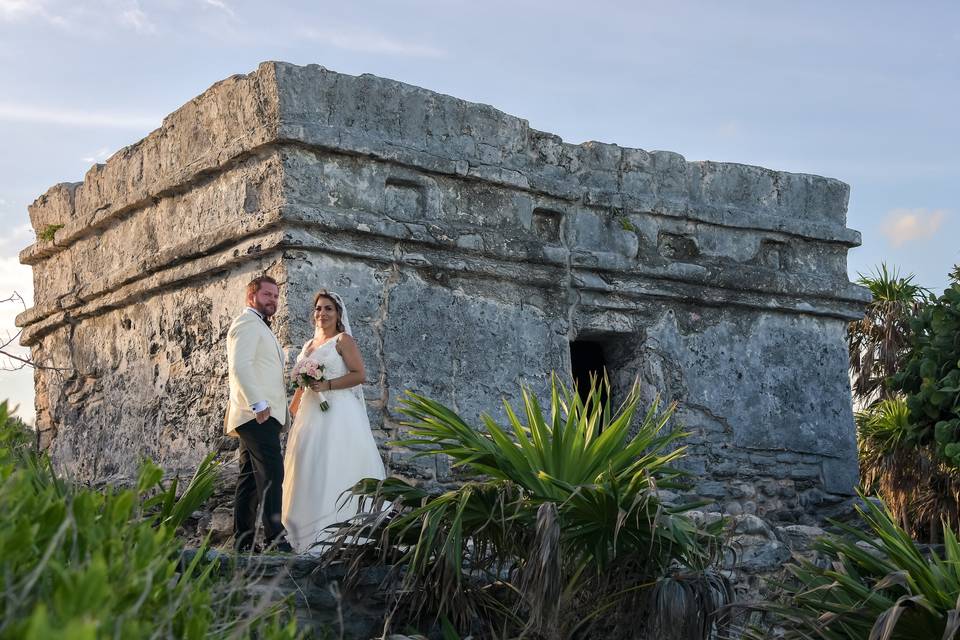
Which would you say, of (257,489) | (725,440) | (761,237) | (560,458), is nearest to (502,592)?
(560,458)

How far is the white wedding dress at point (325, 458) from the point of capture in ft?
19.7

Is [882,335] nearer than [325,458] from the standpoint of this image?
No

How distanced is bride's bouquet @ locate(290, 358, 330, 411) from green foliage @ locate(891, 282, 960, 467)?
13.2ft

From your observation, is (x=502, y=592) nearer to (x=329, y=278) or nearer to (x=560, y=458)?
(x=560, y=458)

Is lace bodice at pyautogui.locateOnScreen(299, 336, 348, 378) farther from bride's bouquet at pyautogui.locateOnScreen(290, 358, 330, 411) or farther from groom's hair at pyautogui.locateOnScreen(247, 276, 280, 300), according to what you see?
groom's hair at pyautogui.locateOnScreen(247, 276, 280, 300)

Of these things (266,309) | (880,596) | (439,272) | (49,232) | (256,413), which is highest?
(49,232)

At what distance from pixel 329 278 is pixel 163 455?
1.51 m

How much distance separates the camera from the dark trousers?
576 centimetres

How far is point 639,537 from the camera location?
16.0 feet

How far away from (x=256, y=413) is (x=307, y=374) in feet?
1.07

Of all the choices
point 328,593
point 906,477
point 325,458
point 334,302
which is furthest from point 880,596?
point 906,477

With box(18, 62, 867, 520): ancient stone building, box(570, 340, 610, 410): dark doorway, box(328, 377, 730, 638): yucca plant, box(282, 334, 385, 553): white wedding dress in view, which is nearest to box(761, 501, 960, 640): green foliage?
box(328, 377, 730, 638): yucca plant

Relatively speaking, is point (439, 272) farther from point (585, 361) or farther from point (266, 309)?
point (585, 361)

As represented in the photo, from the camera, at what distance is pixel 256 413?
5816 mm
